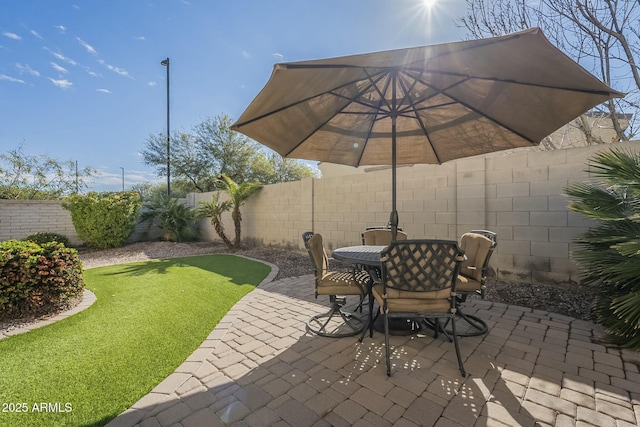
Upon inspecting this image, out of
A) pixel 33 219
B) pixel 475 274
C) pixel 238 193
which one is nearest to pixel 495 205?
pixel 475 274

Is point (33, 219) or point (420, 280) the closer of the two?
point (420, 280)

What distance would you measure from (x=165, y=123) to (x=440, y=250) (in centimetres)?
1622

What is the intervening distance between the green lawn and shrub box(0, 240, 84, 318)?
447mm

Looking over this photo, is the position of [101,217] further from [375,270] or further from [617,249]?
[617,249]

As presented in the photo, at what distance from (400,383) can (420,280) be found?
807 mm

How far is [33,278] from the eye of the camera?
11.3 ft

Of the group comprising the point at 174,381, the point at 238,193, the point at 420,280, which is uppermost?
the point at 238,193

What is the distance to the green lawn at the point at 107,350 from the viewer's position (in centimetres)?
192

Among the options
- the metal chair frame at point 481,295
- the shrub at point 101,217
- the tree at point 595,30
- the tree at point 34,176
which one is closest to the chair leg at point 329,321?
the metal chair frame at point 481,295

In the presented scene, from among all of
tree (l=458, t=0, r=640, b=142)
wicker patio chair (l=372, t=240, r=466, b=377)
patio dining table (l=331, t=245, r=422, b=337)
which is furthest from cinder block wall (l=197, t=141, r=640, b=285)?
tree (l=458, t=0, r=640, b=142)

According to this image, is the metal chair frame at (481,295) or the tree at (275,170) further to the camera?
the tree at (275,170)

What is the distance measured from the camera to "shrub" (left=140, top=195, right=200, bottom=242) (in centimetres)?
1099

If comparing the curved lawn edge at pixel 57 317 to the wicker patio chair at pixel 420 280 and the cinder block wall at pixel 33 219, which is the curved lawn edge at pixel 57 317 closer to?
the wicker patio chair at pixel 420 280

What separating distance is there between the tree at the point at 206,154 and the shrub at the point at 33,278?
503 inches
